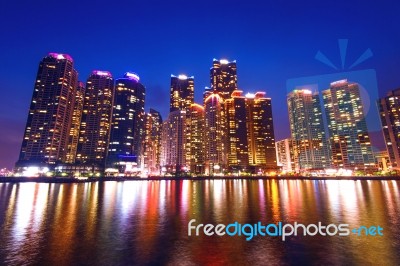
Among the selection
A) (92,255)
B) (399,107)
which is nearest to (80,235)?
(92,255)

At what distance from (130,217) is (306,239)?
21155mm

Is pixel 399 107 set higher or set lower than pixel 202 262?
higher

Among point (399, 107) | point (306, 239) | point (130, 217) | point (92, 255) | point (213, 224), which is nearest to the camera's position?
point (92, 255)

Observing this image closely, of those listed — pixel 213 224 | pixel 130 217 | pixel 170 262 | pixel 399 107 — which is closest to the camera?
pixel 170 262

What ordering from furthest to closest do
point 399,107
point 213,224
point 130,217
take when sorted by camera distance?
1. point 399,107
2. point 130,217
3. point 213,224

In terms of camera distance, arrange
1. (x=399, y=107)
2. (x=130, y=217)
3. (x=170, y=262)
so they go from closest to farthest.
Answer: (x=170, y=262) → (x=130, y=217) → (x=399, y=107)

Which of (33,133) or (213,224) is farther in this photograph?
(33,133)

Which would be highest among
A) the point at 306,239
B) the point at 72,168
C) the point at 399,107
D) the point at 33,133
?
the point at 399,107

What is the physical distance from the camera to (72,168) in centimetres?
19388

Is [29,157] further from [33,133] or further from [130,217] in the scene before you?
[130,217]

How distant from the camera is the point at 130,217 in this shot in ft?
99.7

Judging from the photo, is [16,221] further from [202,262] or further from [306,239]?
[306,239]

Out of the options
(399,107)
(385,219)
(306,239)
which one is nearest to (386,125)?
(399,107)

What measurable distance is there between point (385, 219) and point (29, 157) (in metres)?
233
